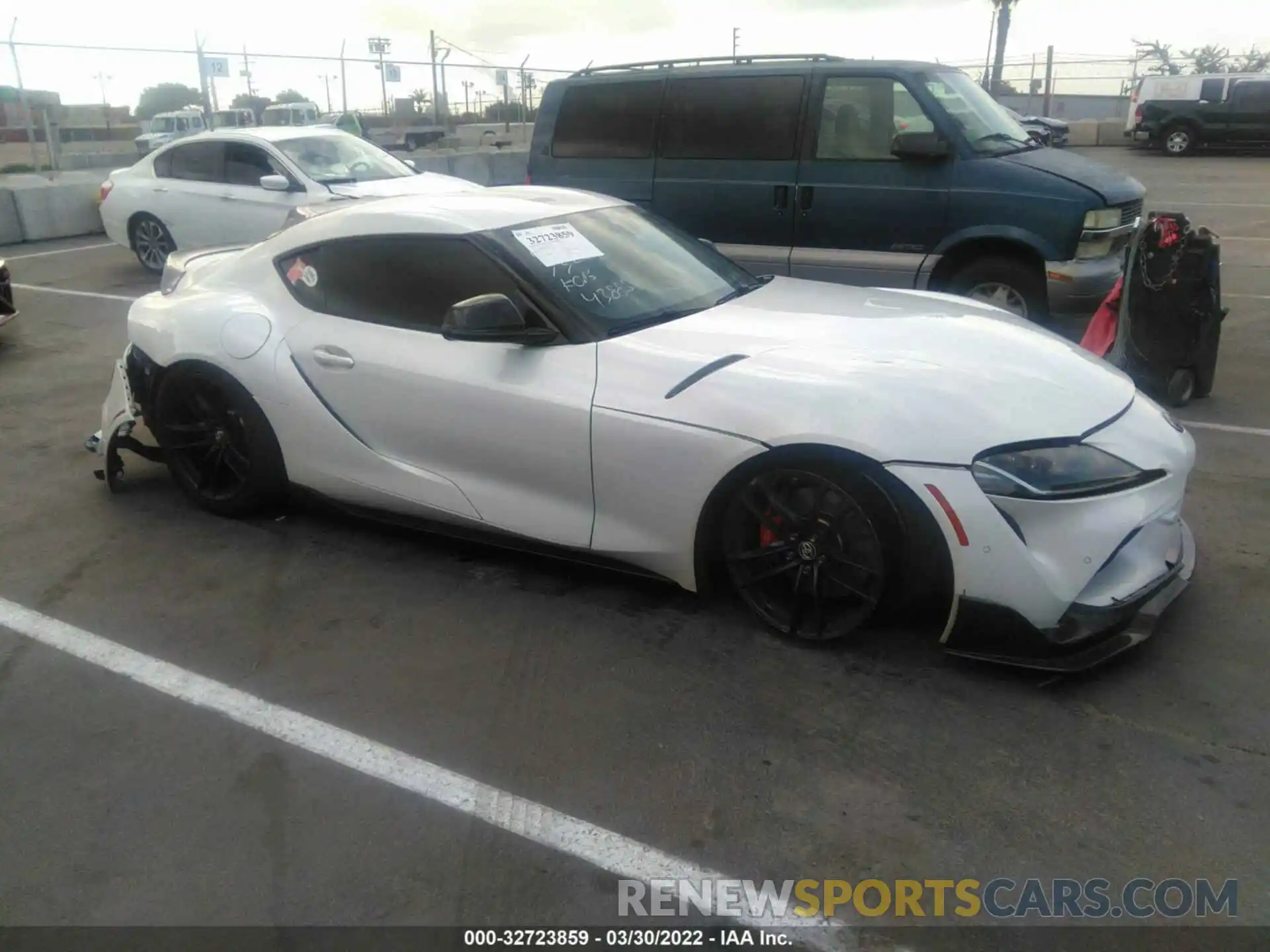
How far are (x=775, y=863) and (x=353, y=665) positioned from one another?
5.31 ft

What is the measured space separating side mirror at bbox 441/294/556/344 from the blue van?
400 centimetres

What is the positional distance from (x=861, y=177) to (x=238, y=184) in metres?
6.19

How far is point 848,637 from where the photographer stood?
3.38 metres

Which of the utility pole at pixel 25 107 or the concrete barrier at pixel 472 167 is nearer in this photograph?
the utility pole at pixel 25 107

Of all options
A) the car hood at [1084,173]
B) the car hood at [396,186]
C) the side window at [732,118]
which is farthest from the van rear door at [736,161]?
the car hood at [396,186]

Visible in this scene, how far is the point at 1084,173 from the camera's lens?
675cm

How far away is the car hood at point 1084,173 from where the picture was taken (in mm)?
6574

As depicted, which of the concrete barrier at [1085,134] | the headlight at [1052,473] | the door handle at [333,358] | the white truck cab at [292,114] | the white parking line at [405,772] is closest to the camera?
the white parking line at [405,772]

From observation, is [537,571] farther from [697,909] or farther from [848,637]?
[697,909]

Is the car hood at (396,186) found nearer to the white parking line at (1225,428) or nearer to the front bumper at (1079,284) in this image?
the front bumper at (1079,284)

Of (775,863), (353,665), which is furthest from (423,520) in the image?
(775,863)

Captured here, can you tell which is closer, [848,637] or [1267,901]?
[1267,901]

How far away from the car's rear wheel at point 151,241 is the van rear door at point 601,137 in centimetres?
463

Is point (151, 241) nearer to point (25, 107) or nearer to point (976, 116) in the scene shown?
point (25, 107)
